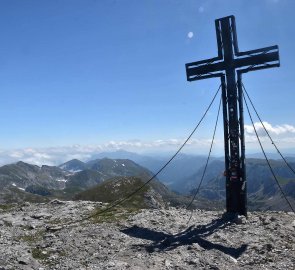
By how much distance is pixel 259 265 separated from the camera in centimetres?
1750

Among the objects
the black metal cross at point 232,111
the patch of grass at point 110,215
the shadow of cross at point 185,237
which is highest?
the black metal cross at point 232,111

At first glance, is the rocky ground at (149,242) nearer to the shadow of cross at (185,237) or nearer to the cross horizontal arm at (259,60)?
the shadow of cross at (185,237)

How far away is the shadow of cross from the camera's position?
19.9m

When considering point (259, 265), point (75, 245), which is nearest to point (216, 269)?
point (259, 265)

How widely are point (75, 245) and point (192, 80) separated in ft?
46.2

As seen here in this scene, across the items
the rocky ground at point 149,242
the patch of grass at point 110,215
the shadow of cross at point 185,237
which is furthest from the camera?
the patch of grass at point 110,215

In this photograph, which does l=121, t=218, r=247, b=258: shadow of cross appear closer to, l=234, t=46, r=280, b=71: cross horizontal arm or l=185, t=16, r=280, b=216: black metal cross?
l=185, t=16, r=280, b=216: black metal cross

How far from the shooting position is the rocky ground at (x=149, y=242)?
58.9ft

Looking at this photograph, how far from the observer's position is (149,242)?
70.2 ft

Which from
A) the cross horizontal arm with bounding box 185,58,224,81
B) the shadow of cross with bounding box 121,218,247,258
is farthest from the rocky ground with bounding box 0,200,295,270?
the cross horizontal arm with bounding box 185,58,224,81

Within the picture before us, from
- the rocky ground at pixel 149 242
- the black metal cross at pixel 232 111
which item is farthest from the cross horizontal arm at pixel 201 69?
the rocky ground at pixel 149 242

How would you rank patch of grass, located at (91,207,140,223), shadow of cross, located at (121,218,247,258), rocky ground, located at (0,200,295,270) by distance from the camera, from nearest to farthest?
rocky ground, located at (0,200,295,270)
shadow of cross, located at (121,218,247,258)
patch of grass, located at (91,207,140,223)

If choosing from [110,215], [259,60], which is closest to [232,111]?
[259,60]

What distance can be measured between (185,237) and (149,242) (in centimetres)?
221
